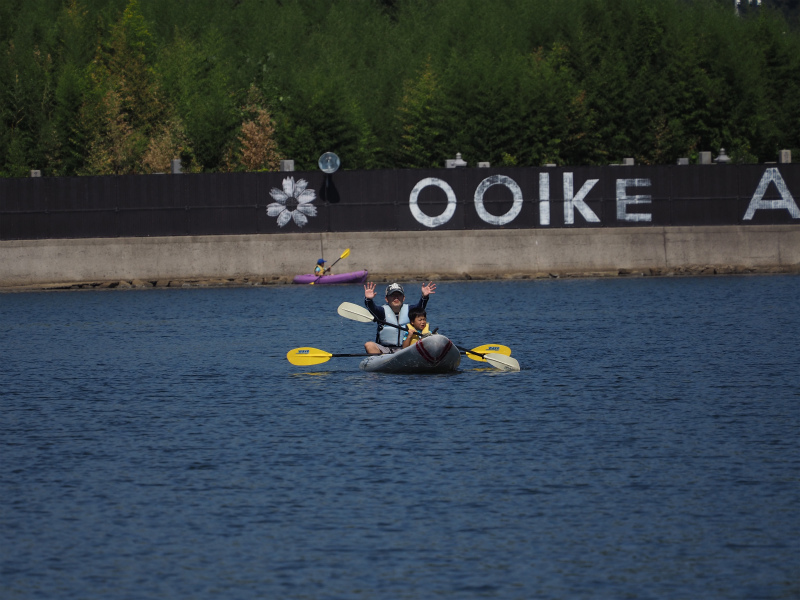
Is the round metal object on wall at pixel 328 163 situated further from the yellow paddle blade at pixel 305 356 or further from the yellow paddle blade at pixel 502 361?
the yellow paddle blade at pixel 502 361

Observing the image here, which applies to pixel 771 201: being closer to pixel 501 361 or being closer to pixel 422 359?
pixel 501 361

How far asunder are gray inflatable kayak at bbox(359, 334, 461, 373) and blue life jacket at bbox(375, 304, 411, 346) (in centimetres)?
39

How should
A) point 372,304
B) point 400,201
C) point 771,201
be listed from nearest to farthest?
point 372,304, point 400,201, point 771,201

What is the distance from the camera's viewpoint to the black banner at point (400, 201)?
57.1 metres

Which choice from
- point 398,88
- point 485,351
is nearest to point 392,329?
point 485,351

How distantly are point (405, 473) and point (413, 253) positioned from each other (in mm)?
39962

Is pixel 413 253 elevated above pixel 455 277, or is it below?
above

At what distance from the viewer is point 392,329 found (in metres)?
26.9

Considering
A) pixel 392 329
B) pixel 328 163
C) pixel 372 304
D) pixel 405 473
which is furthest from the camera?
pixel 328 163

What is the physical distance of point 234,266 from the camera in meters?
57.3

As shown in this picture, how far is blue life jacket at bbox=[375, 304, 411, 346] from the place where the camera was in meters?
26.4

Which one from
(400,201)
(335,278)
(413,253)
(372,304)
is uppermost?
(400,201)

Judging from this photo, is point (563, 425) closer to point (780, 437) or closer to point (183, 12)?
point (780, 437)

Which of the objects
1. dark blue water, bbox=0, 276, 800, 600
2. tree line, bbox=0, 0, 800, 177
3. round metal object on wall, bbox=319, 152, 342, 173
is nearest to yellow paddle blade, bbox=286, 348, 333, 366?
dark blue water, bbox=0, 276, 800, 600
